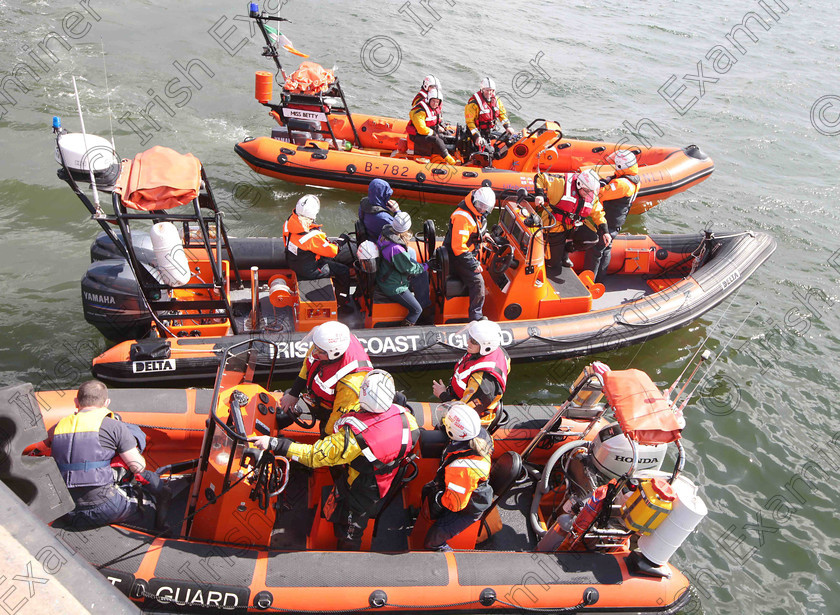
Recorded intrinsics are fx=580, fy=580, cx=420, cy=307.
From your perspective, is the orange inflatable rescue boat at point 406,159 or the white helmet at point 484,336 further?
the orange inflatable rescue boat at point 406,159

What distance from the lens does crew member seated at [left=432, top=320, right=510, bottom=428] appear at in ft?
12.2

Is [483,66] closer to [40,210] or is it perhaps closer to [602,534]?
[40,210]

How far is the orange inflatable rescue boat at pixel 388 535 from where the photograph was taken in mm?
3117

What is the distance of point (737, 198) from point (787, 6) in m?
15.3

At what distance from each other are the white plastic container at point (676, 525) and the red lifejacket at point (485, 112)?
20.9ft

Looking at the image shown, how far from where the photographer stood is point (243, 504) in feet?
11.0

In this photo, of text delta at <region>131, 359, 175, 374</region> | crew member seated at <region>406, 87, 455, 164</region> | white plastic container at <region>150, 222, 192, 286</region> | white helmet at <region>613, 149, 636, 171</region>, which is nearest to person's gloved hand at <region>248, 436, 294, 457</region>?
white plastic container at <region>150, 222, 192, 286</region>

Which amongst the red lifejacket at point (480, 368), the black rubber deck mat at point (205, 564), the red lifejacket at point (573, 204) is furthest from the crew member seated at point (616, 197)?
the black rubber deck mat at point (205, 564)

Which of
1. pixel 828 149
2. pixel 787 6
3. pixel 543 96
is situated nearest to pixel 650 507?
pixel 543 96

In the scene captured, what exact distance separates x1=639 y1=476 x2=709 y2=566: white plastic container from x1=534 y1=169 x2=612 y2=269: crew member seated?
3.19m

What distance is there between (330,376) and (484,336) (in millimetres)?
997

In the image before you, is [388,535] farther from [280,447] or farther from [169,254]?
[169,254]

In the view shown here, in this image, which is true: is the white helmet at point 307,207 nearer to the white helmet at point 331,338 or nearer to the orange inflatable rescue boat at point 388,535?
the orange inflatable rescue boat at point 388,535

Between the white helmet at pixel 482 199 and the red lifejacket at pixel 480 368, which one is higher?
the white helmet at pixel 482 199
